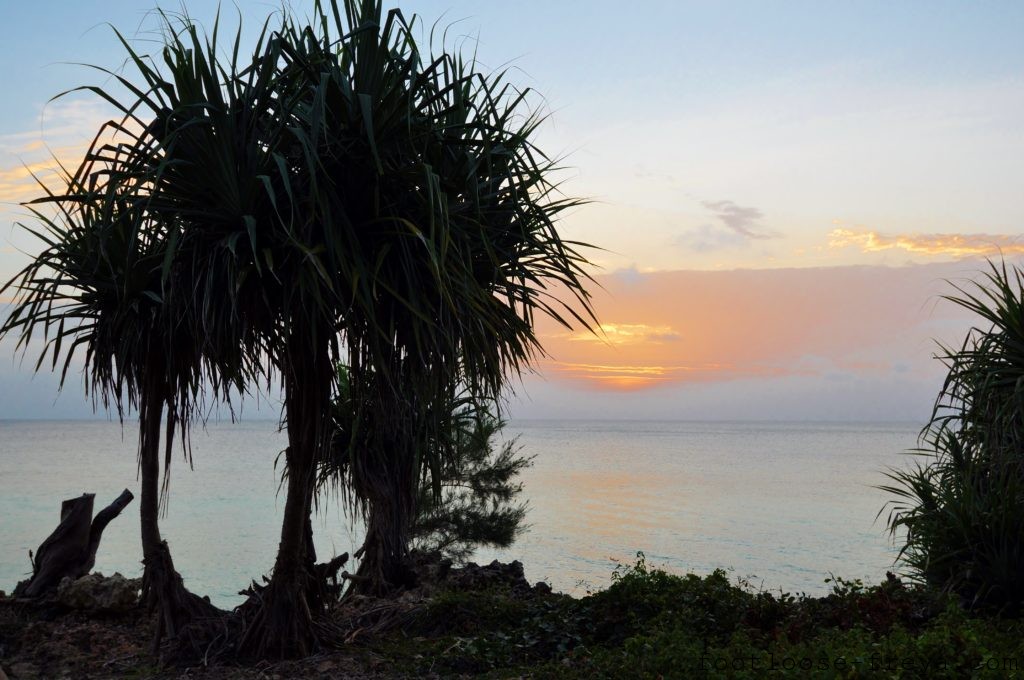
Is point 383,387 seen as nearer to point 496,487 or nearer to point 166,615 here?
point 166,615

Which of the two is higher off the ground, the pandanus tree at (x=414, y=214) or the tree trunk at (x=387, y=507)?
the pandanus tree at (x=414, y=214)

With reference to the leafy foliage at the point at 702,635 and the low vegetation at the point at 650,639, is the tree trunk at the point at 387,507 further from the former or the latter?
the leafy foliage at the point at 702,635

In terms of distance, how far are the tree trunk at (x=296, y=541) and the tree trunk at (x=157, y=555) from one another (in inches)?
26.7

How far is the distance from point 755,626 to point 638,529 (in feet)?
79.8

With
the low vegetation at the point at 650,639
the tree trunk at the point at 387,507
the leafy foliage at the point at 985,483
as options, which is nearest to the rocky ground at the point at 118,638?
the low vegetation at the point at 650,639

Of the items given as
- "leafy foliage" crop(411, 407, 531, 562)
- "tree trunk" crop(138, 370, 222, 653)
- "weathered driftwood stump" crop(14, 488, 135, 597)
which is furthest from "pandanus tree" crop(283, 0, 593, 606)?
"leafy foliage" crop(411, 407, 531, 562)

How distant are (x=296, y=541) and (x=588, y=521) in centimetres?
2685

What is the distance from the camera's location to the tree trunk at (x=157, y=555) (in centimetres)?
661

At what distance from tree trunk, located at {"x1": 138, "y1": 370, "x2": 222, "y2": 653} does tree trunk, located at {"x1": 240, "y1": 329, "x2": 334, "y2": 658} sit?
677mm

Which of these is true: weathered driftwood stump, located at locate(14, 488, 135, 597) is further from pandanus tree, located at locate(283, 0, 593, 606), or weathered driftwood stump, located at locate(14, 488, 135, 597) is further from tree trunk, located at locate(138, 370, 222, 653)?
pandanus tree, located at locate(283, 0, 593, 606)

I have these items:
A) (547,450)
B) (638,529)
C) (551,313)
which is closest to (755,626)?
(551,313)

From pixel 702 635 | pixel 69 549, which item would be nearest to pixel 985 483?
pixel 702 635

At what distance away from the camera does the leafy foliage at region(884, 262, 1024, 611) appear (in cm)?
823

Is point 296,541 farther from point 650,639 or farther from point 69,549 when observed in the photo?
point 69,549
